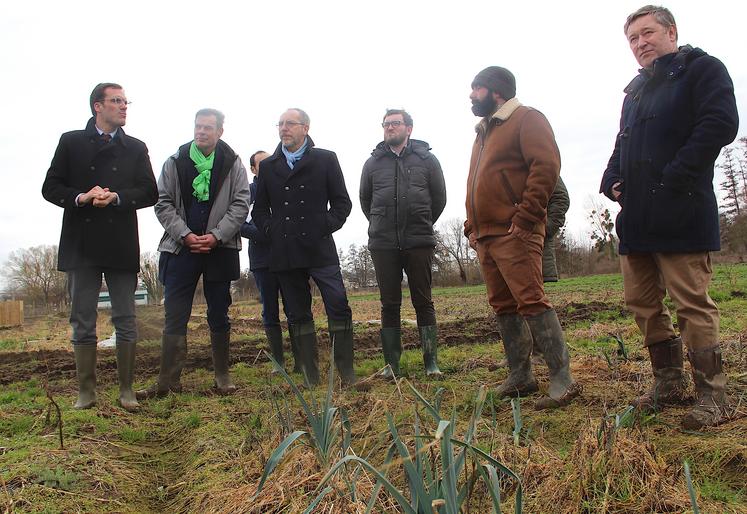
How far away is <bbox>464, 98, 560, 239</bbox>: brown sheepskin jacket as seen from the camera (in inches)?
144

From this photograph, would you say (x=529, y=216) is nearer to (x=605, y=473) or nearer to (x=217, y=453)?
(x=605, y=473)

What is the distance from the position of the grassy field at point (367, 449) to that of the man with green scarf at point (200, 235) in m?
0.39

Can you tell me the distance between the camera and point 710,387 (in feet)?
9.63

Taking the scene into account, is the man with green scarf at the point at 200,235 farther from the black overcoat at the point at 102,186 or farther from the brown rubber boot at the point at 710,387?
the brown rubber boot at the point at 710,387

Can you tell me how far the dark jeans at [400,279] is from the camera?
5.13 metres

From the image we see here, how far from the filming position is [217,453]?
2971 mm

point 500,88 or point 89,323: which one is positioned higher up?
point 500,88

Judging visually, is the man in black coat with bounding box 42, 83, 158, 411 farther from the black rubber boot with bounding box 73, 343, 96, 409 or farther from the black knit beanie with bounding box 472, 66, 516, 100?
the black knit beanie with bounding box 472, 66, 516, 100

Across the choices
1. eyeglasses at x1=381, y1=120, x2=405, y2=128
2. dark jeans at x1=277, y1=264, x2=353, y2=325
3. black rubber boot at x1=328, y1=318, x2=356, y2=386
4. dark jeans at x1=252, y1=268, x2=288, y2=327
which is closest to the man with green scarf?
dark jeans at x1=277, y1=264, x2=353, y2=325

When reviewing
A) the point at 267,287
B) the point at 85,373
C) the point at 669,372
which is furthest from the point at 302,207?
the point at 669,372

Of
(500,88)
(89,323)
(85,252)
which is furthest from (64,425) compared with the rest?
(500,88)

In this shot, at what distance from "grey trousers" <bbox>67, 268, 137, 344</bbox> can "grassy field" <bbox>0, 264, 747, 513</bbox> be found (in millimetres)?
550

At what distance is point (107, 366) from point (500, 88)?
231 inches

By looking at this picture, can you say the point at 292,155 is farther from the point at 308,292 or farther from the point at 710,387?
the point at 710,387
